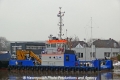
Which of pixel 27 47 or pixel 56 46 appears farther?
pixel 27 47

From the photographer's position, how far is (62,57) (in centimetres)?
3130

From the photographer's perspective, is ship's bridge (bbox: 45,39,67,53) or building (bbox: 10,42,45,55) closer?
ship's bridge (bbox: 45,39,67,53)

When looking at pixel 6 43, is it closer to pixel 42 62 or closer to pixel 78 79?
pixel 42 62

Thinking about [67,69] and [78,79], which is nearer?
[78,79]

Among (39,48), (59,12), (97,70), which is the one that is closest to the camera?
(97,70)

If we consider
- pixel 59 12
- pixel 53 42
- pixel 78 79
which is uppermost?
pixel 59 12

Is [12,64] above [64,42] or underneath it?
underneath

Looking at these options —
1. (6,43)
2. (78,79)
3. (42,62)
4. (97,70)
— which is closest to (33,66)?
(42,62)

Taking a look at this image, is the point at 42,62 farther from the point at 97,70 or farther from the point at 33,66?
the point at 97,70

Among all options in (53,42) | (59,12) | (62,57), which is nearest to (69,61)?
(62,57)

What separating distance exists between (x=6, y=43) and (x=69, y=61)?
8899 centimetres

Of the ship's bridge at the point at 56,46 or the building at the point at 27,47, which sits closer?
the ship's bridge at the point at 56,46

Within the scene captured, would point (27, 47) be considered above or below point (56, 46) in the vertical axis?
below

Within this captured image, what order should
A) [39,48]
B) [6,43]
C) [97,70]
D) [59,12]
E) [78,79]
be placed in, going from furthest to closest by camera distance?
[6,43], [39,48], [59,12], [97,70], [78,79]
